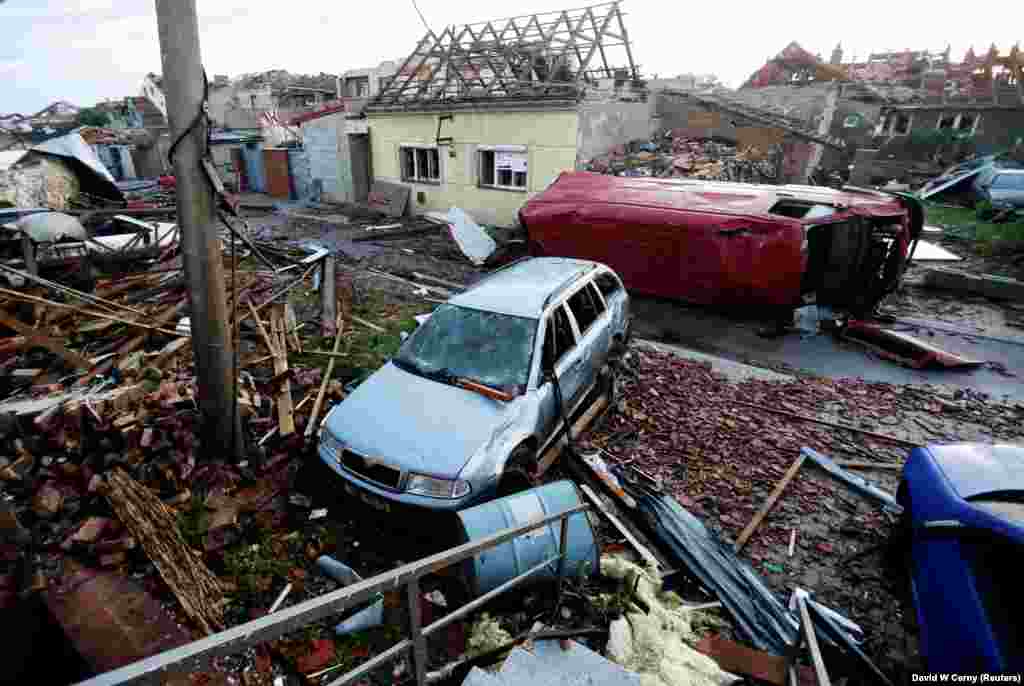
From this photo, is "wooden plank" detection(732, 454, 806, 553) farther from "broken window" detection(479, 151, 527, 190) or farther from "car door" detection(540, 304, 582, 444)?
"broken window" detection(479, 151, 527, 190)

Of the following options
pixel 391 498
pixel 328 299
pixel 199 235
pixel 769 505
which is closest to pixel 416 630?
pixel 391 498

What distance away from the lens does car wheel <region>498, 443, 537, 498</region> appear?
4293 millimetres

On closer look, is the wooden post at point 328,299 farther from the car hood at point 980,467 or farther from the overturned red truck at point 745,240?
the car hood at point 980,467

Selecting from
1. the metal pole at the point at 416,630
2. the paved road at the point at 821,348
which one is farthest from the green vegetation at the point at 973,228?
the metal pole at the point at 416,630

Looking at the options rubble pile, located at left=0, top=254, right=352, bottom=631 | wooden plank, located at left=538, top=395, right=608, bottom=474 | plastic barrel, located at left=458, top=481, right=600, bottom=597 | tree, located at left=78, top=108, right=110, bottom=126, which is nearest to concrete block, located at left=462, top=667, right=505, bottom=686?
plastic barrel, located at left=458, top=481, right=600, bottom=597

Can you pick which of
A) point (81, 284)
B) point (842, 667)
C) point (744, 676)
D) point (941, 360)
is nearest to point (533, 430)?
point (744, 676)

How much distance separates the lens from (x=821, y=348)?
859cm

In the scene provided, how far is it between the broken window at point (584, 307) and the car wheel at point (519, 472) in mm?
1673

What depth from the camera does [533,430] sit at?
4.63m

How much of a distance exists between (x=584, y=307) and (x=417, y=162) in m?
14.2

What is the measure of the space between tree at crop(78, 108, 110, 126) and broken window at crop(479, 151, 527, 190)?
131 ft

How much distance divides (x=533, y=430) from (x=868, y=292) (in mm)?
8189

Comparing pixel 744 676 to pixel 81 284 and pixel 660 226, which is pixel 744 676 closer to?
pixel 660 226

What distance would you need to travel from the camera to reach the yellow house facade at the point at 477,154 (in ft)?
46.6
